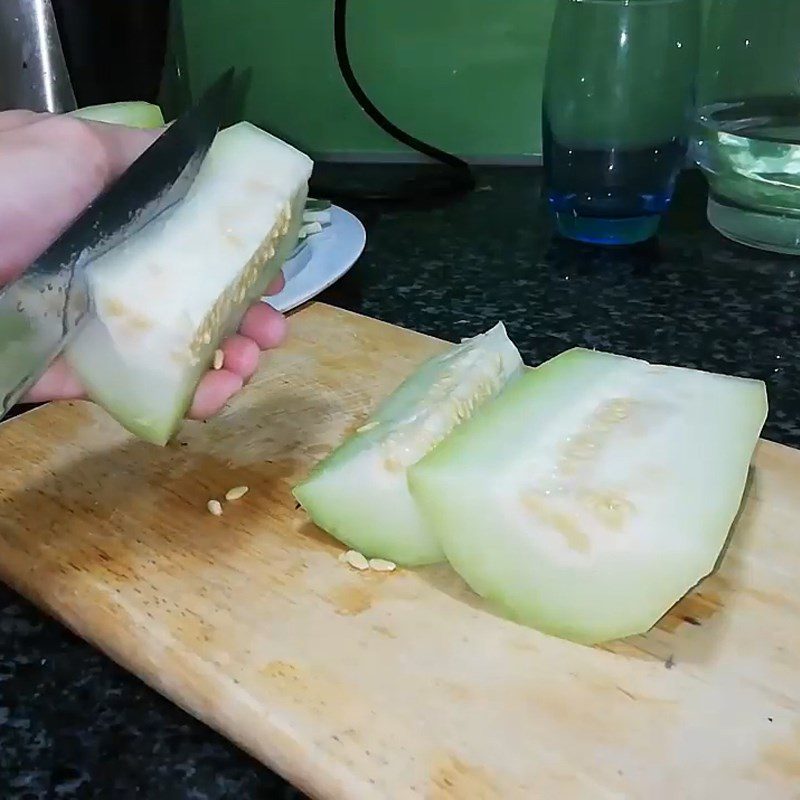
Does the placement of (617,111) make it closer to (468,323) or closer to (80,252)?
(468,323)

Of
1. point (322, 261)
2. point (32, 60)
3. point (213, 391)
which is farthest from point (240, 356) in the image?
point (32, 60)

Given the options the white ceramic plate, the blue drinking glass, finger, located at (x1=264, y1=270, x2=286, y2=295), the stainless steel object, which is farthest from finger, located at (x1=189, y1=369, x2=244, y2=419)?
the blue drinking glass

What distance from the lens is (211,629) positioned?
1.96 ft

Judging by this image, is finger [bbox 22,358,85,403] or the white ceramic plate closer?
finger [bbox 22,358,85,403]

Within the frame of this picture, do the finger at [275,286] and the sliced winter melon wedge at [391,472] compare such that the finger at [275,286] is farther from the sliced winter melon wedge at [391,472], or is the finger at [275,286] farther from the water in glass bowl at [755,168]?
the water in glass bowl at [755,168]

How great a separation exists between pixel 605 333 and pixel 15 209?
23.6 inches

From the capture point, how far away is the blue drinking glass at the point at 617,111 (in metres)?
1.19

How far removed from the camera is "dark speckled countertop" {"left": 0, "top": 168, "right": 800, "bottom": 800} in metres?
0.53

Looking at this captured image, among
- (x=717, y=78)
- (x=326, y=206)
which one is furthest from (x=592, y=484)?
(x=717, y=78)

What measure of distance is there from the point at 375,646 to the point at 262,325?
11.0 inches

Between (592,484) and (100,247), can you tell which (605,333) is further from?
(100,247)

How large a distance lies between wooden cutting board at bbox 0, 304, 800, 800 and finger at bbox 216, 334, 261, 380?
0.09m

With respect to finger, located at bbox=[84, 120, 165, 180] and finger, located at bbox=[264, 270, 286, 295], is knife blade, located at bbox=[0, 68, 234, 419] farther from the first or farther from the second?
finger, located at bbox=[264, 270, 286, 295]

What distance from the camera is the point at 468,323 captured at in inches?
41.7
